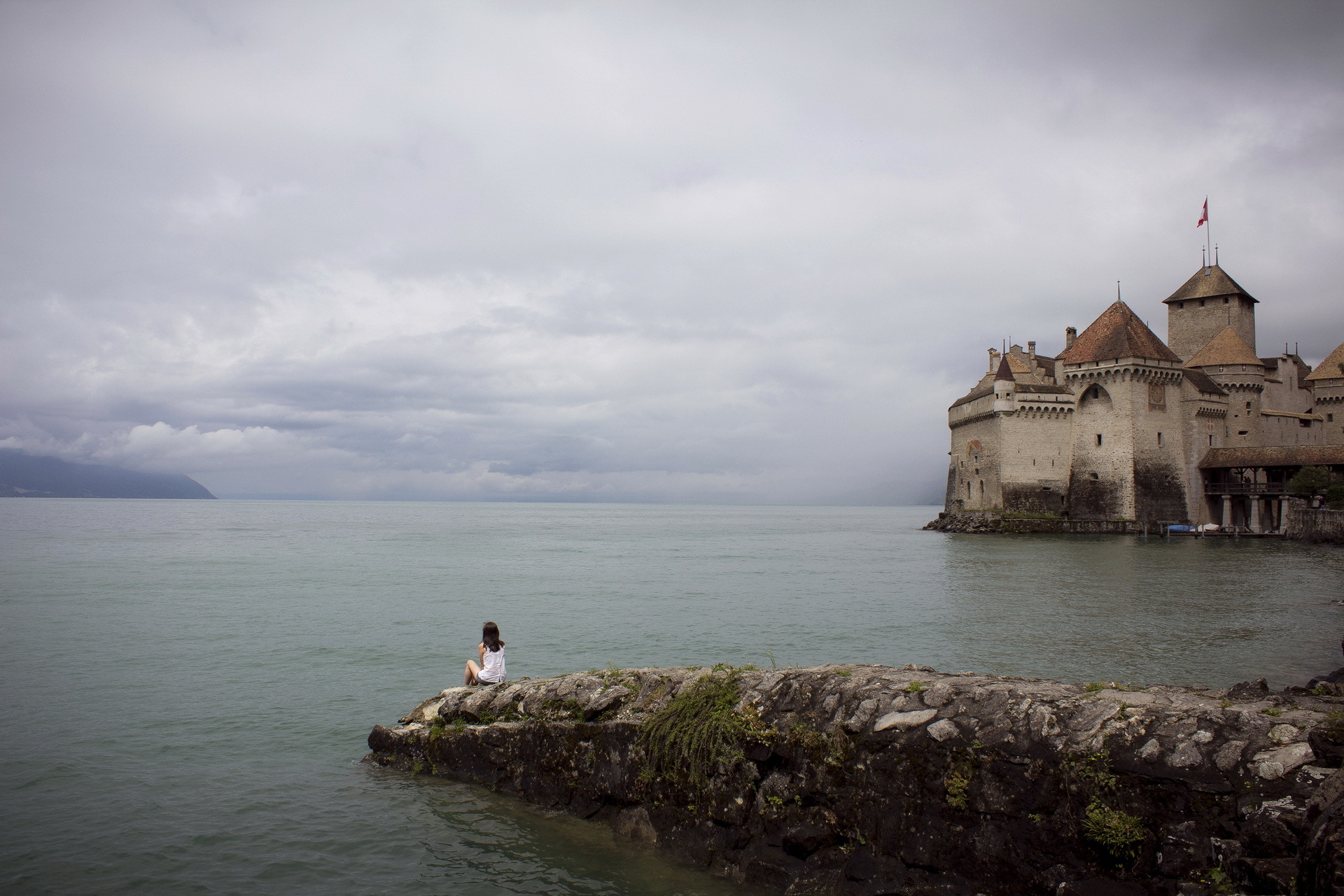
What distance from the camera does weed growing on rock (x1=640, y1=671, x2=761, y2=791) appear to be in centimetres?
693

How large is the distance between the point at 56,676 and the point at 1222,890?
18.5 metres

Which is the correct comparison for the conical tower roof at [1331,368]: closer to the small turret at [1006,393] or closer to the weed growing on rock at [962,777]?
the small turret at [1006,393]

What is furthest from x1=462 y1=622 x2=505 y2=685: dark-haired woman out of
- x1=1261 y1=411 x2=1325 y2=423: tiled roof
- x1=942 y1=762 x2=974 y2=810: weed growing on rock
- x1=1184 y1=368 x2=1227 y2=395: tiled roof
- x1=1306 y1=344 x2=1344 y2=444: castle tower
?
x1=1306 y1=344 x2=1344 y2=444: castle tower

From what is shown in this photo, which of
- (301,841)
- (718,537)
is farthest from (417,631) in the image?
(718,537)

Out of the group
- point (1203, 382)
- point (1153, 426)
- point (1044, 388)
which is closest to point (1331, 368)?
point (1203, 382)

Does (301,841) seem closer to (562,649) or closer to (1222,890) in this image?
(1222,890)

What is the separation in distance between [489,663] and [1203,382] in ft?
244

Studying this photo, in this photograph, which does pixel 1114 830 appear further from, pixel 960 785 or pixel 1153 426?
pixel 1153 426

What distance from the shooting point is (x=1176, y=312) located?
252ft

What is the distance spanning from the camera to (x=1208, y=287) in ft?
245

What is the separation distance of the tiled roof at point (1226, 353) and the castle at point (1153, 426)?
0.10m

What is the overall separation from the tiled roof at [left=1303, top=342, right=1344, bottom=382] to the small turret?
98.7ft

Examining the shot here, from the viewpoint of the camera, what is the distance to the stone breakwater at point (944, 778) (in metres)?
4.78

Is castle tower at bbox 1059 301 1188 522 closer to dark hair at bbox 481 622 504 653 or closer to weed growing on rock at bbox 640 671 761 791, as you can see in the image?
dark hair at bbox 481 622 504 653
